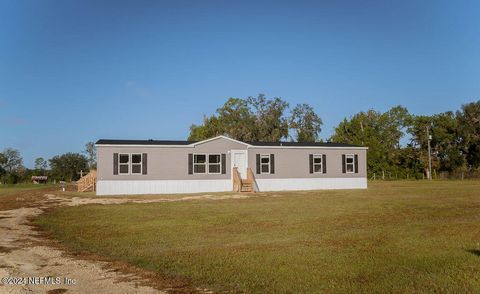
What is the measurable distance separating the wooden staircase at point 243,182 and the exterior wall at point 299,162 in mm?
831

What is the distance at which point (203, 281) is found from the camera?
19.5ft

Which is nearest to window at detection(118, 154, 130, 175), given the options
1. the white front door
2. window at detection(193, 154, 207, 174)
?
window at detection(193, 154, 207, 174)

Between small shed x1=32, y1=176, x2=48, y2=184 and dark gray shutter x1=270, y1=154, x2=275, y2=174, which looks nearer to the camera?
dark gray shutter x1=270, y1=154, x2=275, y2=174

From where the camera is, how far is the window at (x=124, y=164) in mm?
25125

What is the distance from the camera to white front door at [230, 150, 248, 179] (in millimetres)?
27203

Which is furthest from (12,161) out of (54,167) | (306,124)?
(306,124)

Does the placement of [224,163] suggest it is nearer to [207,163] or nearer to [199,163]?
[207,163]

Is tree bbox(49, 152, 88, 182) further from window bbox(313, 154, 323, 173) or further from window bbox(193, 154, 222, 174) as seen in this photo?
window bbox(313, 154, 323, 173)

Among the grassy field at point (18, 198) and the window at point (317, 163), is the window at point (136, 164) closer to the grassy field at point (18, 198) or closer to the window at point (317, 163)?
the grassy field at point (18, 198)

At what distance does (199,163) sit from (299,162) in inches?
A: 257

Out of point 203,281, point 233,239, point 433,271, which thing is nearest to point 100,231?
point 233,239

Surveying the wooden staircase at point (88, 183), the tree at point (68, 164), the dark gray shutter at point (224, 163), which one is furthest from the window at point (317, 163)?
the tree at point (68, 164)

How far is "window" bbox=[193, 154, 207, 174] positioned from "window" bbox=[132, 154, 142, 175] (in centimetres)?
318

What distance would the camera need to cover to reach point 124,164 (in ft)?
82.7
